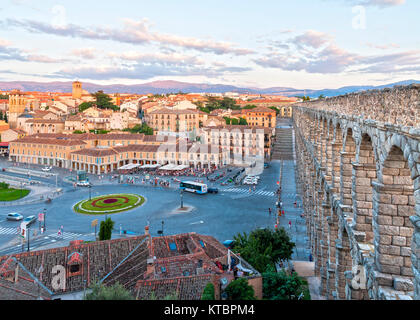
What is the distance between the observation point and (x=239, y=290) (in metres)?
17.1

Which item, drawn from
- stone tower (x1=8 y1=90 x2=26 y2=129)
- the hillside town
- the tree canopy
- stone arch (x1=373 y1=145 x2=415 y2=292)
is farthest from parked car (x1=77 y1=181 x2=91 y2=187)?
stone tower (x1=8 y1=90 x2=26 y2=129)

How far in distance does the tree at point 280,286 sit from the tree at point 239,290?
2541mm

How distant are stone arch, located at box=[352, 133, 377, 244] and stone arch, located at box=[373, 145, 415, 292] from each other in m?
2.39

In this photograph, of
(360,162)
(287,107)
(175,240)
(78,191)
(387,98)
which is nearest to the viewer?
(387,98)

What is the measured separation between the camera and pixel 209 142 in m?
85.6

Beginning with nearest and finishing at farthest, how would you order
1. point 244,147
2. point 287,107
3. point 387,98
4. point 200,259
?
point 387,98 → point 200,259 → point 244,147 → point 287,107

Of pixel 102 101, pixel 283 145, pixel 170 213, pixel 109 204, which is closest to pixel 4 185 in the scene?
pixel 109 204

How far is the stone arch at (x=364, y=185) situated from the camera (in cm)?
1119

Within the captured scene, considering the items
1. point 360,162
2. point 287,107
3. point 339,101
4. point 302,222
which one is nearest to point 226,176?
point 302,222

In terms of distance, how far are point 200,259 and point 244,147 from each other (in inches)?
2425

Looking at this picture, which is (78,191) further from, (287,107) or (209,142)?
(287,107)

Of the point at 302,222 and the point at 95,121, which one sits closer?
the point at 302,222

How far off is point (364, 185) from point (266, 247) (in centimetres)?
1531

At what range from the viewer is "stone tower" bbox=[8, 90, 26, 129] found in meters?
129
